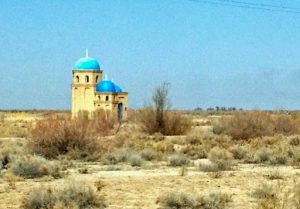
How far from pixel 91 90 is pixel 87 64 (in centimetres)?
329

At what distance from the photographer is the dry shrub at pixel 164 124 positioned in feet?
221

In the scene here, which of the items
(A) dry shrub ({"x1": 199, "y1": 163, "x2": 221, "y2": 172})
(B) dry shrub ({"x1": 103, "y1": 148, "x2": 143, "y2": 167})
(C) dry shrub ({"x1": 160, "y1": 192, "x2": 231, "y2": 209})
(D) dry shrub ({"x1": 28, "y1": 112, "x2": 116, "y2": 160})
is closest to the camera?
(C) dry shrub ({"x1": 160, "y1": 192, "x2": 231, "y2": 209})

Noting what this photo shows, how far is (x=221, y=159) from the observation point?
32438 millimetres

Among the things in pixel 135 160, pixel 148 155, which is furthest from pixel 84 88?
pixel 135 160

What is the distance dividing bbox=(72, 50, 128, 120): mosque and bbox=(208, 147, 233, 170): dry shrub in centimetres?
4470

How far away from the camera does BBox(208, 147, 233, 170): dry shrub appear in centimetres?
2974

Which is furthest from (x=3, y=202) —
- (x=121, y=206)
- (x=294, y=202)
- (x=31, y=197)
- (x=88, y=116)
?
(x=88, y=116)

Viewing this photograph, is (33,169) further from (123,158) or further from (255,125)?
(255,125)

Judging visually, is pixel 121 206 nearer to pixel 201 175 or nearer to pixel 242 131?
pixel 201 175

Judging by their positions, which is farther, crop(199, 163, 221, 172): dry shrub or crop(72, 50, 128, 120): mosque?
crop(72, 50, 128, 120): mosque

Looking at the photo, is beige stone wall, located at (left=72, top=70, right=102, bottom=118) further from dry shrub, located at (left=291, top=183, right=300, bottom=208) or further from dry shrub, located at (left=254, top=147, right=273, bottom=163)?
dry shrub, located at (left=291, top=183, right=300, bottom=208)

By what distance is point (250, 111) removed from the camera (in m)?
65.3

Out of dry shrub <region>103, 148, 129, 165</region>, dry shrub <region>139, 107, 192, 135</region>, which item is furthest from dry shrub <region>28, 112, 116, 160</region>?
dry shrub <region>139, 107, 192, 135</region>

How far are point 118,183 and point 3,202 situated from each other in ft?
19.5
